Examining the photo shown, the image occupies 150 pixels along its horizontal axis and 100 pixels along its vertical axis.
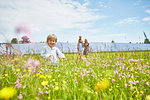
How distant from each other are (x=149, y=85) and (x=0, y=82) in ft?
9.14

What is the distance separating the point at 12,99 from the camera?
158 cm

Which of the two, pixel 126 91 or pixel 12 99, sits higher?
pixel 12 99

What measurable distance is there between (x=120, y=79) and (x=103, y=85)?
34.7 inches

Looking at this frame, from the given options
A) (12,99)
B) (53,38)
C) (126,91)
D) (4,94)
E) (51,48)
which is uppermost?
(53,38)

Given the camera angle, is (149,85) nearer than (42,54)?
Yes

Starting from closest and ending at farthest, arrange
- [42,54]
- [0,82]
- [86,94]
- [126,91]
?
[86,94] < [0,82] < [126,91] < [42,54]

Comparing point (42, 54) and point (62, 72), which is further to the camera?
point (42, 54)

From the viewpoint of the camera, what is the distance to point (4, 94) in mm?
1216

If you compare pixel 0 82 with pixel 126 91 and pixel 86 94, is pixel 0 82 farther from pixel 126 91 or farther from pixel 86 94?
pixel 126 91

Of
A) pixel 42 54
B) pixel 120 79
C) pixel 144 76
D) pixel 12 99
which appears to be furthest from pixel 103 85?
pixel 42 54

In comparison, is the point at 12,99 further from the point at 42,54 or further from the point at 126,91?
the point at 42,54

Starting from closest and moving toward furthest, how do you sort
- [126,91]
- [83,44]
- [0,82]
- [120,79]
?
[0,82] < [126,91] < [120,79] < [83,44]

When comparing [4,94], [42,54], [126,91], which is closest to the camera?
[4,94]

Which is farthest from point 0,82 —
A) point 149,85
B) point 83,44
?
point 83,44
